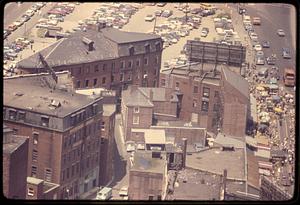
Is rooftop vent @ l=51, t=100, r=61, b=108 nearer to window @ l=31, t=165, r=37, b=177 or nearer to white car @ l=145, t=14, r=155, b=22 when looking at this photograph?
window @ l=31, t=165, r=37, b=177

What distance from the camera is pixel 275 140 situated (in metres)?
3.31

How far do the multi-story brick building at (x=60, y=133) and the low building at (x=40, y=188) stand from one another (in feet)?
0.08

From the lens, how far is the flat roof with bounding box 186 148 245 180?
8.84 ft

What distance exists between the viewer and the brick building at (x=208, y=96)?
2.66 meters

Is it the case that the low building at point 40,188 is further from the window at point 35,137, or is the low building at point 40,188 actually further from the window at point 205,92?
the window at point 205,92

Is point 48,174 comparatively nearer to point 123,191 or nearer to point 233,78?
point 123,191

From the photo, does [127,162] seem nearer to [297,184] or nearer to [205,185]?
[205,185]

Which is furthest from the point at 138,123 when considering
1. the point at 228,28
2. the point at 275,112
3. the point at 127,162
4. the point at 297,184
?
the point at 228,28

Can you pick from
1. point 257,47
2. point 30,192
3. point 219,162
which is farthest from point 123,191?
point 257,47

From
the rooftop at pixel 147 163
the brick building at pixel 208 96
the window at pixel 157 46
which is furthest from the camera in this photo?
the window at pixel 157 46

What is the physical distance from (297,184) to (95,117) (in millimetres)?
854

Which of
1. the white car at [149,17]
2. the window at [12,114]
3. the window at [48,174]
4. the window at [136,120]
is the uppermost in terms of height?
the white car at [149,17]

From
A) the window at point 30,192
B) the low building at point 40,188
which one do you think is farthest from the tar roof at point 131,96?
the window at point 30,192

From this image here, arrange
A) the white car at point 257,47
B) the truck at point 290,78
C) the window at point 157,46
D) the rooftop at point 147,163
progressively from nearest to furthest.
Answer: the truck at point 290,78
the rooftop at point 147,163
the window at point 157,46
the white car at point 257,47
